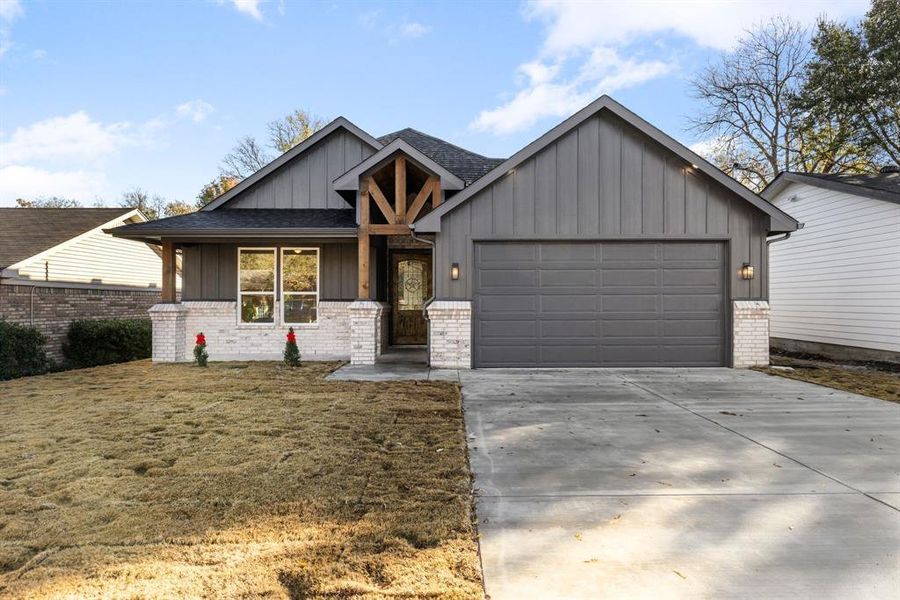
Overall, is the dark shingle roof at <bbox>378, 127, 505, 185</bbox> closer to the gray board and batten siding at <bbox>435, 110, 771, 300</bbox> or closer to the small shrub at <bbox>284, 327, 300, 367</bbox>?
the gray board and batten siding at <bbox>435, 110, 771, 300</bbox>

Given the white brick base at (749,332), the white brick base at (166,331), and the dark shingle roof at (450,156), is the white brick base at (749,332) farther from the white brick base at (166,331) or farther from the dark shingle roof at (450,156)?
the white brick base at (166,331)

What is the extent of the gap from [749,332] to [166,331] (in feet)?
39.7

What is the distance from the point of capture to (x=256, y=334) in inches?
428

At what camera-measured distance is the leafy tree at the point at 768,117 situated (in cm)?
2095

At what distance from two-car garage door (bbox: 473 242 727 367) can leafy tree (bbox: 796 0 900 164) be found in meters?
16.1

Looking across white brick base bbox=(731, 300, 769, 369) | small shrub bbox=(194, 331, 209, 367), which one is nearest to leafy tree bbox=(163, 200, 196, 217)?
small shrub bbox=(194, 331, 209, 367)

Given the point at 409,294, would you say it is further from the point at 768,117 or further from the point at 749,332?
the point at 768,117

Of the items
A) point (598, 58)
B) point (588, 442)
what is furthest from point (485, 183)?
point (598, 58)

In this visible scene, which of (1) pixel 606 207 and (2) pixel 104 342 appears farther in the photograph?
(2) pixel 104 342

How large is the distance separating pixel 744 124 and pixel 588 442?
1012 inches

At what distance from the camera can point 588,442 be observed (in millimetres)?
4496

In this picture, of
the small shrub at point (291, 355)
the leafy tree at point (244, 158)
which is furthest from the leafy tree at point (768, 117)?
the leafy tree at point (244, 158)

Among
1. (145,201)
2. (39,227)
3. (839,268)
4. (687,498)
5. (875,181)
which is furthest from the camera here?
(145,201)

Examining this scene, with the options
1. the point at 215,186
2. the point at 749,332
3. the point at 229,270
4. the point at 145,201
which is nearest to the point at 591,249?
→ the point at 749,332
